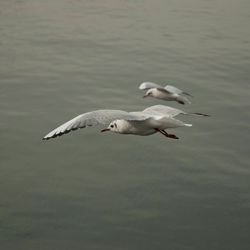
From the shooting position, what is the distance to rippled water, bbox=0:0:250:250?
14680 millimetres

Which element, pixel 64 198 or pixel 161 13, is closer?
pixel 64 198

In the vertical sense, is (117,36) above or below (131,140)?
above

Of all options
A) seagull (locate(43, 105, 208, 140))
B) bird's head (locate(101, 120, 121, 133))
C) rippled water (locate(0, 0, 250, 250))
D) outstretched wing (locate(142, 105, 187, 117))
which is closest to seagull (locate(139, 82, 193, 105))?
rippled water (locate(0, 0, 250, 250))

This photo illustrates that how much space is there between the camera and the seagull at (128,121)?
11094mm

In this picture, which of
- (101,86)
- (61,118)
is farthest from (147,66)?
(61,118)

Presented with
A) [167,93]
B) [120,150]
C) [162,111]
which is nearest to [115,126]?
[162,111]

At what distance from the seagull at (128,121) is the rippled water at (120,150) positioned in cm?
340

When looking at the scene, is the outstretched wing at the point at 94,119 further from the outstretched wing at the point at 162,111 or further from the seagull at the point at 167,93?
the seagull at the point at 167,93

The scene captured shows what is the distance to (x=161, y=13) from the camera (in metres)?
35.6

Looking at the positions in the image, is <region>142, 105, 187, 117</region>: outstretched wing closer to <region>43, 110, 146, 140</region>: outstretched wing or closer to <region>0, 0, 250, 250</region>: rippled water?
<region>43, 110, 146, 140</region>: outstretched wing

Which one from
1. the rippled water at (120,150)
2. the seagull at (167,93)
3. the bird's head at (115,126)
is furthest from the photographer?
the seagull at (167,93)

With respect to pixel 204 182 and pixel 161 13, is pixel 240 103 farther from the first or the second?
pixel 161 13

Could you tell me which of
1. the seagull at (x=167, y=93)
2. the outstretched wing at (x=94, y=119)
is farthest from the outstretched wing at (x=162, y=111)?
the seagull at (x=167, y=93)

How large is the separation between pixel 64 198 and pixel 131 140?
3702mm
